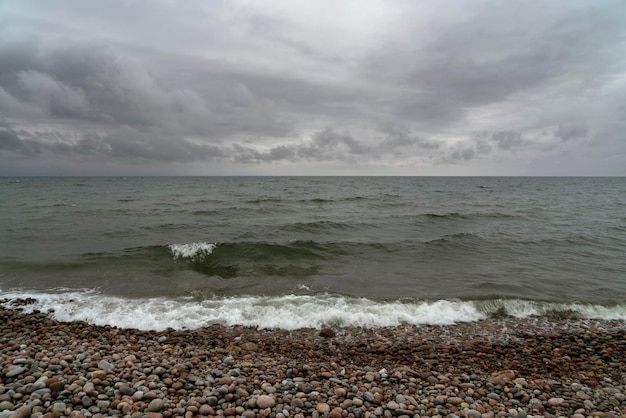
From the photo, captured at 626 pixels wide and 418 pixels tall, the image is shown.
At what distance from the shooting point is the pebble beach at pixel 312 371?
4453 mm

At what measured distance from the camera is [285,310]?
874 cm

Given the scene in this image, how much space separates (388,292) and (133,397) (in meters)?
7.93

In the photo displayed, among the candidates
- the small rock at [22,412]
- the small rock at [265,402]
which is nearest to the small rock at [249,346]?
the small rock at [265,402]

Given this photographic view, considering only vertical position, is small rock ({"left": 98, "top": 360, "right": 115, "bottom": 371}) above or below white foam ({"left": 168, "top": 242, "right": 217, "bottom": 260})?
above

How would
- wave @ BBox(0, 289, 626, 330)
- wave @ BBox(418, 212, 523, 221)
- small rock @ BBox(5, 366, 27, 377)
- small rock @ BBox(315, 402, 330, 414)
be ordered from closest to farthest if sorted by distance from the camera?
small rock @ BBox(315, 402, 330, 414), small rock @ BBox(5, 366, 27, 377), wave @ BBox(0, 289, 626, 330), wave @ BBox(418, 212, 523, 221)

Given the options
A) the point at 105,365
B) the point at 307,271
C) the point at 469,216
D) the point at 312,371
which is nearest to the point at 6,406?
the point at 105,365

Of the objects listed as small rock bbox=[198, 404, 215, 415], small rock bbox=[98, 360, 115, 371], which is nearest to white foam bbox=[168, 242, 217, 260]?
small rock bbox=[98, 360, 115, 371]

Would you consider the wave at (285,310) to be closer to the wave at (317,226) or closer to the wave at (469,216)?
the wave at (317,226)

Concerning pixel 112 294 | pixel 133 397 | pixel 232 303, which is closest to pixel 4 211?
pixel 112 294

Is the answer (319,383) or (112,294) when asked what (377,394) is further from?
(112,294)

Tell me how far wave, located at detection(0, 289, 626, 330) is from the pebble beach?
419 mm

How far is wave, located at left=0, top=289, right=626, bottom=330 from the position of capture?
8.09 m

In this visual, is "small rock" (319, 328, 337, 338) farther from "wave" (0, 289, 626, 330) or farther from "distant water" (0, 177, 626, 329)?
"distant water" (0, 177, 626, 329)

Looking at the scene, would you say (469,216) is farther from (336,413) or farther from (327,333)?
(336,413)
